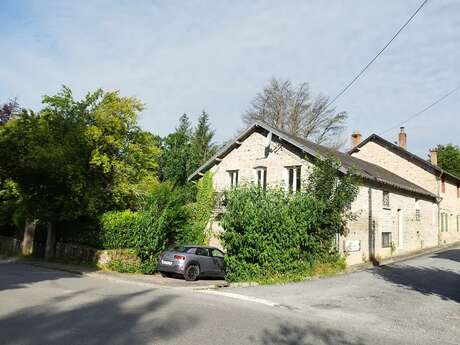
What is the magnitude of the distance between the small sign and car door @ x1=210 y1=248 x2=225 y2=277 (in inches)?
222

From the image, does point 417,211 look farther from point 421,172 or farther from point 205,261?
point 205,261

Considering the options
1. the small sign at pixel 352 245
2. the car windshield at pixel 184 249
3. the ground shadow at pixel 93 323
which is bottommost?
the ground shadow at pixel 93 323

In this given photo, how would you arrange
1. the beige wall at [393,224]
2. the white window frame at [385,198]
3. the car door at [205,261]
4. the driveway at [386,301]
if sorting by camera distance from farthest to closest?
1. the white window frame at [385,198]
2. the beige wall at [393,224]
3. the car door at [205,261]
4. the driveway at [386,301]

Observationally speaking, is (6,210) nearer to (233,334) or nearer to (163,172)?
(163,172)

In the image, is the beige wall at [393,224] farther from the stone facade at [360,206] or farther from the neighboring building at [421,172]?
the neighboring building at [421,172]

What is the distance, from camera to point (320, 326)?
844cm

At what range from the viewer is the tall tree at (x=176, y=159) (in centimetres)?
3825

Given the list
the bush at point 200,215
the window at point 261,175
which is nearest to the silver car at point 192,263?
the bush at point 200,215

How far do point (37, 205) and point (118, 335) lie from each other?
16.3 m

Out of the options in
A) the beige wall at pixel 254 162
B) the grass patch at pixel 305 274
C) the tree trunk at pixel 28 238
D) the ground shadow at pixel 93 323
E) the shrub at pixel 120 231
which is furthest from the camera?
the tree trunk at pixel 28 238

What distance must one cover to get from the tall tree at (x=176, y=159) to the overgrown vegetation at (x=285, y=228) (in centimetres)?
2146

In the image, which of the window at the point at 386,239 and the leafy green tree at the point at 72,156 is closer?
the leafy green tree at the point at 72,156

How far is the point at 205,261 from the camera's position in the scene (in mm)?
17016

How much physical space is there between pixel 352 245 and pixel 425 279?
3.80 meters
